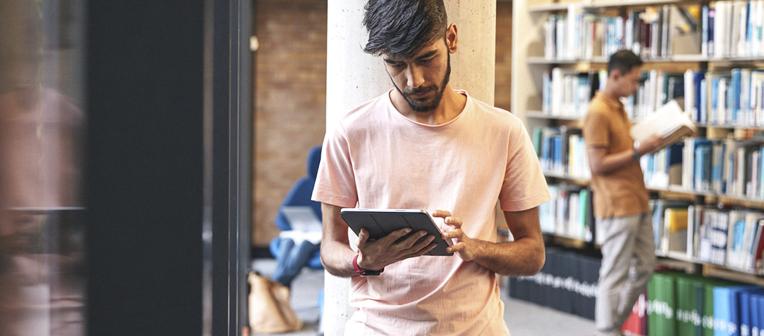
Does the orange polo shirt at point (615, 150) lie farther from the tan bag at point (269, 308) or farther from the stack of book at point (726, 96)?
the tan bag at point (269, 308)

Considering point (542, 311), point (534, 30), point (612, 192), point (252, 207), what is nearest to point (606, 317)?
point (612, 192)

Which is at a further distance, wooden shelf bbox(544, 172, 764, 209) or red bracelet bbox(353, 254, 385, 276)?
wooden shelf bbox(544, 172, 764, 209)

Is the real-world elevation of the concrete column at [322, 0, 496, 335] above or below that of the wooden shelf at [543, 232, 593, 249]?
above

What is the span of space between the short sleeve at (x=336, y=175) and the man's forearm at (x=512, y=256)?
264mm

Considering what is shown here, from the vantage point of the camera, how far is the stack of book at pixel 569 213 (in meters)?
7.34

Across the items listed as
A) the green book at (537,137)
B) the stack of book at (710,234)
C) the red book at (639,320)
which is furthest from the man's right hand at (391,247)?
the green book at (537,137)

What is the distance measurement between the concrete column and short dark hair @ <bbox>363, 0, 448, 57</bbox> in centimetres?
98

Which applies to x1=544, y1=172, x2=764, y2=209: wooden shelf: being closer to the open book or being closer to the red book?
the red book

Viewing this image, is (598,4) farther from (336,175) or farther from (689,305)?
(336,175)

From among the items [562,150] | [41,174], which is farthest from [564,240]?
[41,174]

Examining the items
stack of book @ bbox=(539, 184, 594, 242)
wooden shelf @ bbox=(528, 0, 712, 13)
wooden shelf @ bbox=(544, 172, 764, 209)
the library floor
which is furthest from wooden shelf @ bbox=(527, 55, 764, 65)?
the library floor

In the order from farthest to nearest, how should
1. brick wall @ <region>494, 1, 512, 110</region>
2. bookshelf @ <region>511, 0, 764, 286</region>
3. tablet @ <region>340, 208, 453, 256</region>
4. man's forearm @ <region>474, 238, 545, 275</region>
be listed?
brick wall @ <region>494, 1, 512, 110</region>
bookshelf @ <region>511, 0, 764, 286</region>
man's forearm @ <region>474, 238, 545, 275</region>
tablet @ <region>340, 208, 453, 256</region>

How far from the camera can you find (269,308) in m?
6.79

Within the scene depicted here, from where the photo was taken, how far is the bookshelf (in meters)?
6.20
